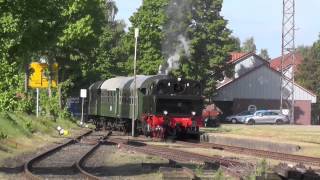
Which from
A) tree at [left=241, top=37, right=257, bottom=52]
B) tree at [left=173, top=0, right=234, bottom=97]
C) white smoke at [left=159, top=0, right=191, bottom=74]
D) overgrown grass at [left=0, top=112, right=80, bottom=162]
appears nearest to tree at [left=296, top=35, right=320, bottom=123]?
tree at [left=173, top=0, right=234, bottom=97]

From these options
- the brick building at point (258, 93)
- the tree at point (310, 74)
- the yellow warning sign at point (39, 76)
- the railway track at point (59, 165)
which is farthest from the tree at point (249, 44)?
the railway track at point (59, 165)

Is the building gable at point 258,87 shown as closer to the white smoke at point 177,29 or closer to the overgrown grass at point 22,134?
the white smoke at point 177,29

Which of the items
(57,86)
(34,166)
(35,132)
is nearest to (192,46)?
(57,86)

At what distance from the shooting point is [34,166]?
19734 millimetres

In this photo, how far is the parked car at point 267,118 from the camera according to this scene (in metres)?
62.8

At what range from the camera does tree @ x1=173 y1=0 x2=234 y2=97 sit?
2429 inches

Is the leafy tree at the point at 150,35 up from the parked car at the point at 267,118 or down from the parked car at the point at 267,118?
up

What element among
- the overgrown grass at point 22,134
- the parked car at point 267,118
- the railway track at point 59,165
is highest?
the parked car at point 267,118

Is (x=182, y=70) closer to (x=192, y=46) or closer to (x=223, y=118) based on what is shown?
(x=192, y=46)

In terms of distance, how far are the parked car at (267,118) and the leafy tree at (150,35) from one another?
34.5 feet

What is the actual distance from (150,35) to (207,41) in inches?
239

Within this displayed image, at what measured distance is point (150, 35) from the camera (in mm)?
60281

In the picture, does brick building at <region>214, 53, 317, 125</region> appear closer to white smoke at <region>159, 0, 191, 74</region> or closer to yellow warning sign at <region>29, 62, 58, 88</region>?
white smoke at <region>159, 0, 191, 74</region>

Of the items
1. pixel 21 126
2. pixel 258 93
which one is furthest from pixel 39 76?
pixel 258 93
